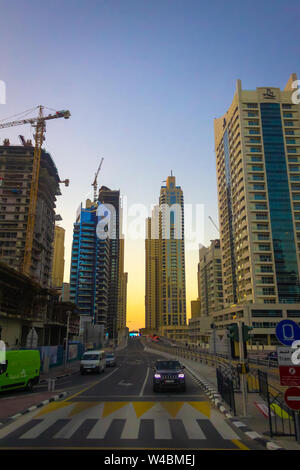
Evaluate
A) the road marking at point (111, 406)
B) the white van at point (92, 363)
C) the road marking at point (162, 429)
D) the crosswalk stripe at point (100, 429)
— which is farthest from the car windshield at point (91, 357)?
the road marking at point (162, 429)

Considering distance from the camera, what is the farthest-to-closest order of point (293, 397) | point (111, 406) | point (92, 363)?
1. point (92, 363)
2. point (111, 406)
3. point (293, 397)

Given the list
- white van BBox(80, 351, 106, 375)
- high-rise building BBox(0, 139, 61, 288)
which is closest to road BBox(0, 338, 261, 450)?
white van BBox(80, 351, 106, 375)

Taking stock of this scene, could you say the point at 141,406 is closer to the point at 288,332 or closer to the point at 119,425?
the point at 119,425

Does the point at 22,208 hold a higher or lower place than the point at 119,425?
higher

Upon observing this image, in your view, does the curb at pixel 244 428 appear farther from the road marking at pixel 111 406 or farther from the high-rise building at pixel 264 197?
the high-rise building at pixel 264 197

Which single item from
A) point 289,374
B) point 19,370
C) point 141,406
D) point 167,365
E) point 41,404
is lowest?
point 41,404

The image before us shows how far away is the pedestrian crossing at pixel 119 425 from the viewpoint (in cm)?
921

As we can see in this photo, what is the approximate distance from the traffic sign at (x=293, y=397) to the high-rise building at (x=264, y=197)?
79.7 meters

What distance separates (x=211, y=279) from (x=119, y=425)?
141688mm

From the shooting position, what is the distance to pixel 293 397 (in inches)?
311

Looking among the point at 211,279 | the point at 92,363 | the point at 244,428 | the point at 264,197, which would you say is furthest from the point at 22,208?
the point at 244,428

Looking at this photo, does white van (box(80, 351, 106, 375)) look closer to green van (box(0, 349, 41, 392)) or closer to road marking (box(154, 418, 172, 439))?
green van (box(0, 349, 41, 392))

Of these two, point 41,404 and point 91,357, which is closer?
point 41,404

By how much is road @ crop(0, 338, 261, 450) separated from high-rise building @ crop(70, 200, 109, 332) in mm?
140666
